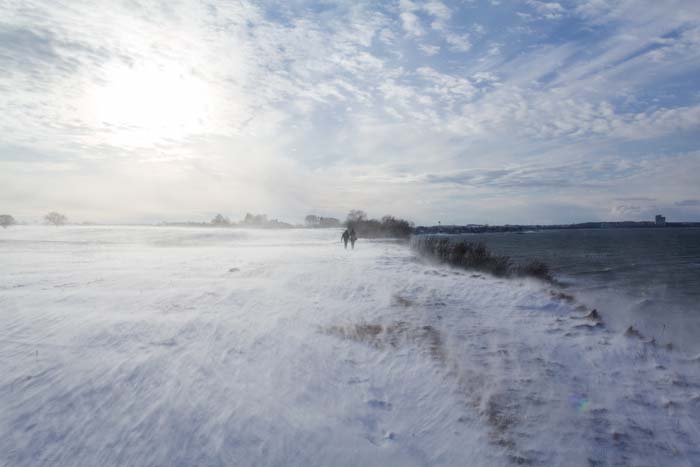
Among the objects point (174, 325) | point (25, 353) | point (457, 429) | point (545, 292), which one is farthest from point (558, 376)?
point (25, 353)

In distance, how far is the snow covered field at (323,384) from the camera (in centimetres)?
486

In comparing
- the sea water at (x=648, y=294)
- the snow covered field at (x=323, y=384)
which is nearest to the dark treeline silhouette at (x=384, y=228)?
the sea water at (x=648, y=294)

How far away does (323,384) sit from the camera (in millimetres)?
6285

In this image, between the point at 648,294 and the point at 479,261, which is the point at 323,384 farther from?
the point at 648,294

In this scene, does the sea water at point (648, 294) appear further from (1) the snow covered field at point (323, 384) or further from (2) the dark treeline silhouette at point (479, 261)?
(1) the snow covered field at point (323, 384)

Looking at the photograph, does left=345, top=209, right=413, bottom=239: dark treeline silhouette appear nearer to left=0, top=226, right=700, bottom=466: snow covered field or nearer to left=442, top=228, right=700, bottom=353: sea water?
left=442, top=228, right=700, bottom=353: sea water

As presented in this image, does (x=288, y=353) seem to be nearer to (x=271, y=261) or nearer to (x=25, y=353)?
(x=25, y=353)

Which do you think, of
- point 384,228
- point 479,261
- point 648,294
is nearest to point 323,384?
point 479,261

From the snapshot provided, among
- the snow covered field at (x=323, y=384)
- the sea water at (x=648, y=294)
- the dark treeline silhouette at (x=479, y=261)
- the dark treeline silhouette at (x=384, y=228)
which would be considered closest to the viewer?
the snow covered field at (x=323, y=384)

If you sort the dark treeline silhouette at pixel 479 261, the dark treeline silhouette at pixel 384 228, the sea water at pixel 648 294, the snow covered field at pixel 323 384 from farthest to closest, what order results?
the dark treeline silhouette at pixel 384 228 → the dark treeline silhouette at pixel 479 261 → the sea water at pixel 648 294 → the snow covered field at pixel 323 384

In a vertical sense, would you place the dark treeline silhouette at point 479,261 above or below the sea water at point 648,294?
above

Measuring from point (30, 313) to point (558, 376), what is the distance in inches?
436

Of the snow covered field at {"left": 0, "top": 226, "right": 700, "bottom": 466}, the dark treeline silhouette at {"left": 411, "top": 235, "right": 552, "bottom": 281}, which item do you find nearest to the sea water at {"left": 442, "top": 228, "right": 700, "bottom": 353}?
the dark treeline silhouette at {"left": 411, "top": 235, "right": 552, "bottom": 281}

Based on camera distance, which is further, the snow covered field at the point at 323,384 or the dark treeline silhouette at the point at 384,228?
the dark treeline silhouette at the point at 384,228
